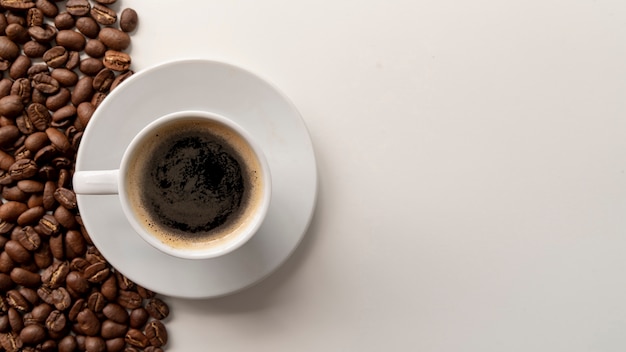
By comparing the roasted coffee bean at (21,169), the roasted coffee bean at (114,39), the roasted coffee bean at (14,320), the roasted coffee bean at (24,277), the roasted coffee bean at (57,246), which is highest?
the roasted coffee bean at (114,39)

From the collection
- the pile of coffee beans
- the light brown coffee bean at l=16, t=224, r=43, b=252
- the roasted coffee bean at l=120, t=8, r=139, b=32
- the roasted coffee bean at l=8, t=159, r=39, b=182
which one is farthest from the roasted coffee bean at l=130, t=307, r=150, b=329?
the roasted coffee bean at l=120, t=8, r=139, b=32

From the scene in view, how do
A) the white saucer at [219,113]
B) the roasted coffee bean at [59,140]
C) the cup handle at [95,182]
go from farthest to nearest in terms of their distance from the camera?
1. the roasted coffee bean at [59,140]
2. the white saucer at [219,113]
3. the cup handle at [95,182]

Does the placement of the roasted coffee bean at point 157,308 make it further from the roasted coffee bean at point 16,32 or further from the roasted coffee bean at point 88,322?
the roasted coffee bean at point 16,32

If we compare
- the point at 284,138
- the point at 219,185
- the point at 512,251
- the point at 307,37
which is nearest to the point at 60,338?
the point at 219,185

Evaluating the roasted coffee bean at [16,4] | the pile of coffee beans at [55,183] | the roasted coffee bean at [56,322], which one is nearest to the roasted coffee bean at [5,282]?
the pile of coffee beans at [55,183]

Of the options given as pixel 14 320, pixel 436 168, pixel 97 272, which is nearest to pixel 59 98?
pixel 97 272

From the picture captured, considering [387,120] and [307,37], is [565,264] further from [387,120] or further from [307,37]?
[307,37]

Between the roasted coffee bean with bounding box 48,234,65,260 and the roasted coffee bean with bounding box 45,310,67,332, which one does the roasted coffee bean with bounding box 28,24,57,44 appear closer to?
the roasted coffee bean with bounding box 48,234,65,260
